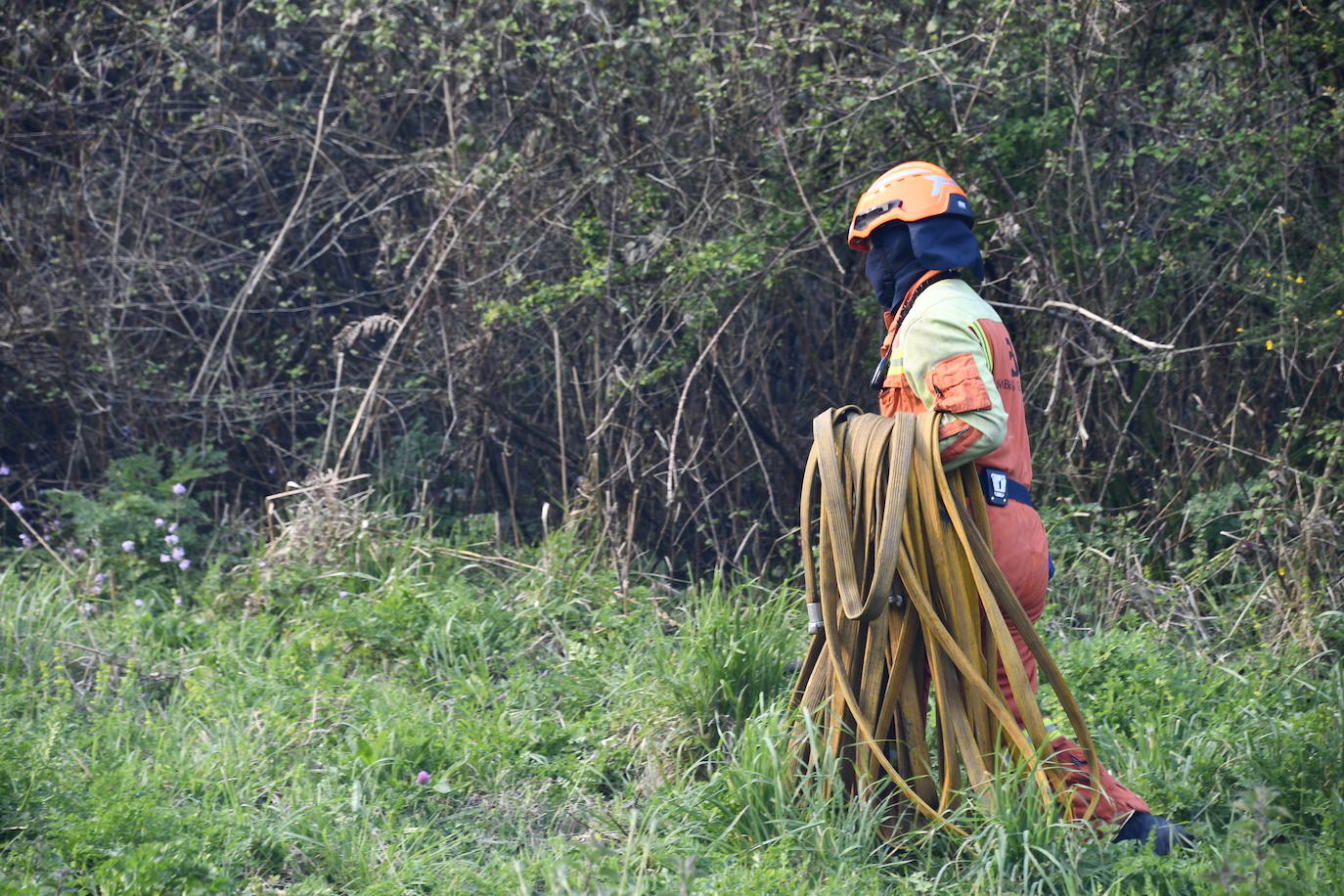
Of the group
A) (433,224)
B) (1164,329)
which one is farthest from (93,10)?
(1164,329)

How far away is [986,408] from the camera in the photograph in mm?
3332

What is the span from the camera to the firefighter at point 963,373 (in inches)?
133

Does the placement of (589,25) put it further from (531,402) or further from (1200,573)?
(1200,573)

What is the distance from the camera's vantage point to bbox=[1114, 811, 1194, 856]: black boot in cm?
336

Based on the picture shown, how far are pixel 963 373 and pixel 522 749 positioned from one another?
2.05 meters

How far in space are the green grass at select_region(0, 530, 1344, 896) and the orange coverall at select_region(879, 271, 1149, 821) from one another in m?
0.23

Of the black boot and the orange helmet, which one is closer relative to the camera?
the black boot

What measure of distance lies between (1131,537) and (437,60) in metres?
4.50

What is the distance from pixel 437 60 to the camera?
279 inches

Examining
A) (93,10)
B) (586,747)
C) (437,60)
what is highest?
(93,10)

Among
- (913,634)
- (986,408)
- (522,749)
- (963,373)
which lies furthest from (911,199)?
(522,749)

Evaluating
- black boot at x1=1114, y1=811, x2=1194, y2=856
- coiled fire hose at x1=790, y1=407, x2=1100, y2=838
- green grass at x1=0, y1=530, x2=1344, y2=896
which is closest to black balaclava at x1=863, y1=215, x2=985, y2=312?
coiled fire hose at x1=790, y1=407, x2=1100, y2=838

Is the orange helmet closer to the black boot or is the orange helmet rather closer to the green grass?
the green grass

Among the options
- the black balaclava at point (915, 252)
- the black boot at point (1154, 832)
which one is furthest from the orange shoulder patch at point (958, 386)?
the black boot at point (1154, 832)
